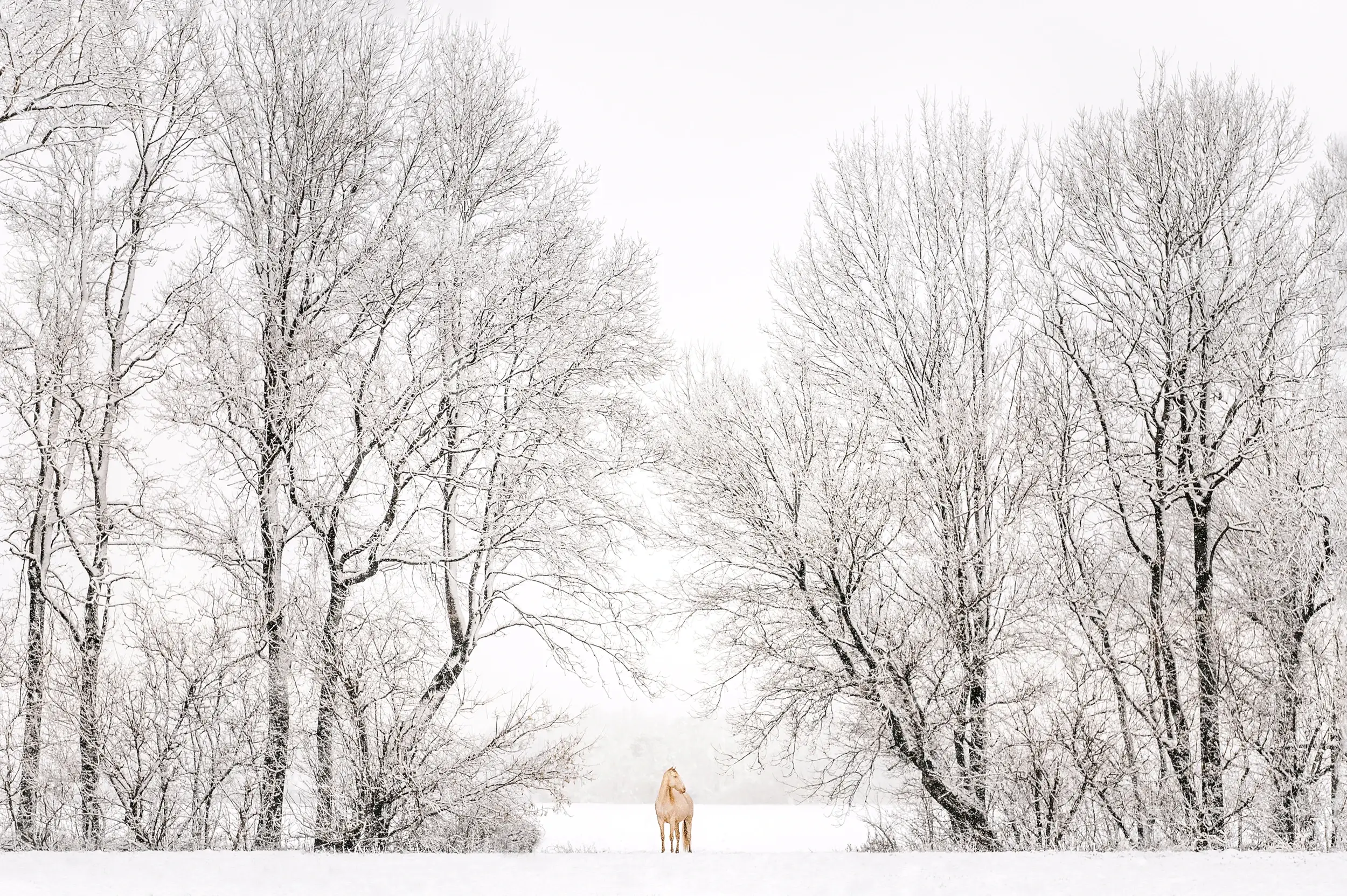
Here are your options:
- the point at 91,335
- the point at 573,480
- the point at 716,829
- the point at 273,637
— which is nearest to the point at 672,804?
the point at 716,829

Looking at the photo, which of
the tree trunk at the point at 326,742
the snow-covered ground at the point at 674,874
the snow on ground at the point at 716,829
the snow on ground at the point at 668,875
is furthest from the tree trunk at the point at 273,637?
the snow on ground at the point at 716,829

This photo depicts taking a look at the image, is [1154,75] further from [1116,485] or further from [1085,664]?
[1085,664]

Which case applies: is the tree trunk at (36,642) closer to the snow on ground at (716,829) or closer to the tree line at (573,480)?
the tree line at (573,480)

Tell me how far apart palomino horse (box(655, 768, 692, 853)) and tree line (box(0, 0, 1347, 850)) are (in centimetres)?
103

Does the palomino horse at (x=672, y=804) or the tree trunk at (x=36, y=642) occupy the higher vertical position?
the tree trunk at (x=36, y=642)

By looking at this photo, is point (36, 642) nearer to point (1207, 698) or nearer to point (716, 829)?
point (716, 829)

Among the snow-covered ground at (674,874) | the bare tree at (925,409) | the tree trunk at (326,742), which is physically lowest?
the snow-covered ground at (674,874)

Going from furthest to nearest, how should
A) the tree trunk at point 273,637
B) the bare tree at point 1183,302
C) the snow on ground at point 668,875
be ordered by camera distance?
the bare tree at point 1183,302 → the tree trunk at point 273,637 → the snow on ground at point 668,875

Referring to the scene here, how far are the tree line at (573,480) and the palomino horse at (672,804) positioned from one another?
1031mm

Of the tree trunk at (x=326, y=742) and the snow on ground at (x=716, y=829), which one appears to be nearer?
the tree trunk at (x=326, y=742)

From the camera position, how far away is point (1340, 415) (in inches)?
488

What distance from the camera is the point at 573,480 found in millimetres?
12219

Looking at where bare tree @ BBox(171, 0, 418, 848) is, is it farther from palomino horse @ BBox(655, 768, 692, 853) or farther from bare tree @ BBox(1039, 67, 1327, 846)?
bare tree @ BBox(1039, 67, 1327, 846)

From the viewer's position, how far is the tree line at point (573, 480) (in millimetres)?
10539
